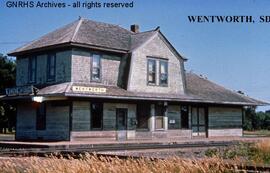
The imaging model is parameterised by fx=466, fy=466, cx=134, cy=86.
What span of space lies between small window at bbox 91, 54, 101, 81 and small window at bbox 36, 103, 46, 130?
12.2 ft

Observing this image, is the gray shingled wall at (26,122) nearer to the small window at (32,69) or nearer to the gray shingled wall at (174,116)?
the small window at (32,69)

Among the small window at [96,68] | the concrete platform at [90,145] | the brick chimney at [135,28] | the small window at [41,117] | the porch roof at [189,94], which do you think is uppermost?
the brick chimney at [135,28]

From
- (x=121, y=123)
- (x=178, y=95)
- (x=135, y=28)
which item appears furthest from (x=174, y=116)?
(x=135, y=28)

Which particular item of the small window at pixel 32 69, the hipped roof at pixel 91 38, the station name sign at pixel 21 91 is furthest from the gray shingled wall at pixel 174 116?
the station name sign at pixel 21 91

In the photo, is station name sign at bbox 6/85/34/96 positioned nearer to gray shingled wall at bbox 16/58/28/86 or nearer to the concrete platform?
gray shingled wall at bbox 16/58/28/86

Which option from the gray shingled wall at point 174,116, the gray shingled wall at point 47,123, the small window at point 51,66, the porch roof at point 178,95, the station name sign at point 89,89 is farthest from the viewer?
the gray shingled wall at point 174,116

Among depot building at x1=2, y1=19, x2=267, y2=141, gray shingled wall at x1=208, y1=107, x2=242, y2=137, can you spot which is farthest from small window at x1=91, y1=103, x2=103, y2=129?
gray shingled wall at x1=208, y1=107, x2=242, y2=137

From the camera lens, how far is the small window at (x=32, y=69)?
31031 mm

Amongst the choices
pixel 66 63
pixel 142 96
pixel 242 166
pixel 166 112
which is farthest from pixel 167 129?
pixel 242 166

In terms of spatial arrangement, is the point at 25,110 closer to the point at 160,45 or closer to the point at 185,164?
the point at 160,45

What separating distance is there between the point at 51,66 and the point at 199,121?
13.4 metres

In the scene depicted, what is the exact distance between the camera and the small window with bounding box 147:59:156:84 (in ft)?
106

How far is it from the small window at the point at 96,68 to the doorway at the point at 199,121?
9.94m

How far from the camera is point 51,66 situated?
97.3 feet
